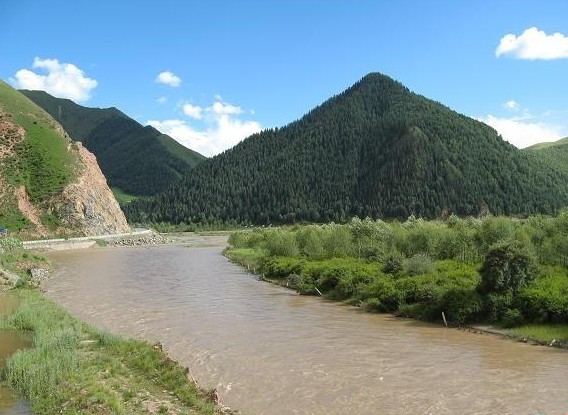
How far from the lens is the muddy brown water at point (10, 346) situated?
17620 mm

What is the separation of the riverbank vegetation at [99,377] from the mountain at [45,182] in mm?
114753

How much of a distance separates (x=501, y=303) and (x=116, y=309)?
96.7ft

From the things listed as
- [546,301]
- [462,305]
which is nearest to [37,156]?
[462,305]

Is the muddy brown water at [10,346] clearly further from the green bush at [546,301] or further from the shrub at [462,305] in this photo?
the green bush at [546,301]

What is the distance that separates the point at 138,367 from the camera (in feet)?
76.6

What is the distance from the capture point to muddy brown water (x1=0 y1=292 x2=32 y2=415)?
694 inches

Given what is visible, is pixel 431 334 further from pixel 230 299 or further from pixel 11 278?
pixel 11 278

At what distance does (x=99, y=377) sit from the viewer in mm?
21000

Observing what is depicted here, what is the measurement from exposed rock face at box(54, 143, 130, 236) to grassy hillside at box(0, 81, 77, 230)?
3738mm

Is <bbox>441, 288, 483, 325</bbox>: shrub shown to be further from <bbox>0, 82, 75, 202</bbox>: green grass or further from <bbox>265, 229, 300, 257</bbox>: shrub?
<bbox>0, 82, 75, 202</bbox>: green grass

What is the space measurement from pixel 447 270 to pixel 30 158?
142107 millimetres

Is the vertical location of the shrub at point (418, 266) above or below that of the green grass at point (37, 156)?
below

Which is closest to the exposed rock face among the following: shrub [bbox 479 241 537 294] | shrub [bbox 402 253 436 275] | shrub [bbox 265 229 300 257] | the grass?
the grass

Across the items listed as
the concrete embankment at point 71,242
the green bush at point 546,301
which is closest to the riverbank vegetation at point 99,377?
the green bush at point 546,301
